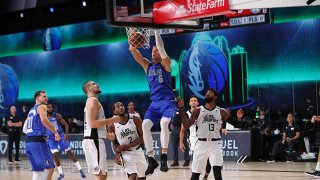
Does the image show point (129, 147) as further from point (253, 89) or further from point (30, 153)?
point (253, 89)

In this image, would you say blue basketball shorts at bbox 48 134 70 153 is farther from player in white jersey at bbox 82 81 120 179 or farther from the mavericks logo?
the mavericks logo

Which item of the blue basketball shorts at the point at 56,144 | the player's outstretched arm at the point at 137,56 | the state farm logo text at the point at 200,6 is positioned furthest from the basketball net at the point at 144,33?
the blue basketball shorts at the point at 56,144

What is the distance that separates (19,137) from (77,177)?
826cm

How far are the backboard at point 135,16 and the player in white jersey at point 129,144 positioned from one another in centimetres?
160

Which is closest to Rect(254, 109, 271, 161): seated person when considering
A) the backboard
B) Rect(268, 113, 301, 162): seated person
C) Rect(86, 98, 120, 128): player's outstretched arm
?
Rect(268, 113, 301, 162): seated person

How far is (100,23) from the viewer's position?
95.3ft

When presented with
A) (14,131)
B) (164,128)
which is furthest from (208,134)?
(14,131)

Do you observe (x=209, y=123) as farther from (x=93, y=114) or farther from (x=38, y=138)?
(x=38, y=138)

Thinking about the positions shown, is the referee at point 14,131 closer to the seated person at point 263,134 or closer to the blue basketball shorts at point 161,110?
the seated person at point 263,134

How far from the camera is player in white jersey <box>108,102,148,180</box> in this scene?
11273 mm

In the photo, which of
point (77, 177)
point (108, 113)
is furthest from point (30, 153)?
point (108, 113)

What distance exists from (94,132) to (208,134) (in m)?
2.03

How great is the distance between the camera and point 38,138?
1228 centimetres

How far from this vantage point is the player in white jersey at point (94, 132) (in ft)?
36.5
